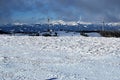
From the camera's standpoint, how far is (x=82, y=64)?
19.6 m

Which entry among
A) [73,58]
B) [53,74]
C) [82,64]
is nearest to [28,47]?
[73,58]

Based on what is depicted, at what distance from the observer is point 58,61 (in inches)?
815

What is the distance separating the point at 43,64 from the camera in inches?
771

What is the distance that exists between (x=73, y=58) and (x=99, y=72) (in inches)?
174

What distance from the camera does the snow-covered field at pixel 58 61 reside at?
16641 millimetres

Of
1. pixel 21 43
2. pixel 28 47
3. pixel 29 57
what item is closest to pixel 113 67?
pixel 29 57

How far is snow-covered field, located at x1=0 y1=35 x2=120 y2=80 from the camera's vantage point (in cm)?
1664

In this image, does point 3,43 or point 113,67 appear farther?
point 3,43

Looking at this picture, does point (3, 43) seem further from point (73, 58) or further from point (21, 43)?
A: point (73, 58)

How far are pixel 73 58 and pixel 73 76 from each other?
5.36 metres

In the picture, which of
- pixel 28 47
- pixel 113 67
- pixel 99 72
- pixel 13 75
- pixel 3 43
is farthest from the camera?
pixel 3 43

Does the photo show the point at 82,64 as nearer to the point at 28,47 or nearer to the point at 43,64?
the point at 43,64

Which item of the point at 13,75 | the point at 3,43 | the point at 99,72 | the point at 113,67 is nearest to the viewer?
the point at 13,75

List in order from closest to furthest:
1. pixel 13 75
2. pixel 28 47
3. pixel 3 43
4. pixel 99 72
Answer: pixel 13 75 → pixel 99 72 → pixel 28 47 → pixel 3 43
